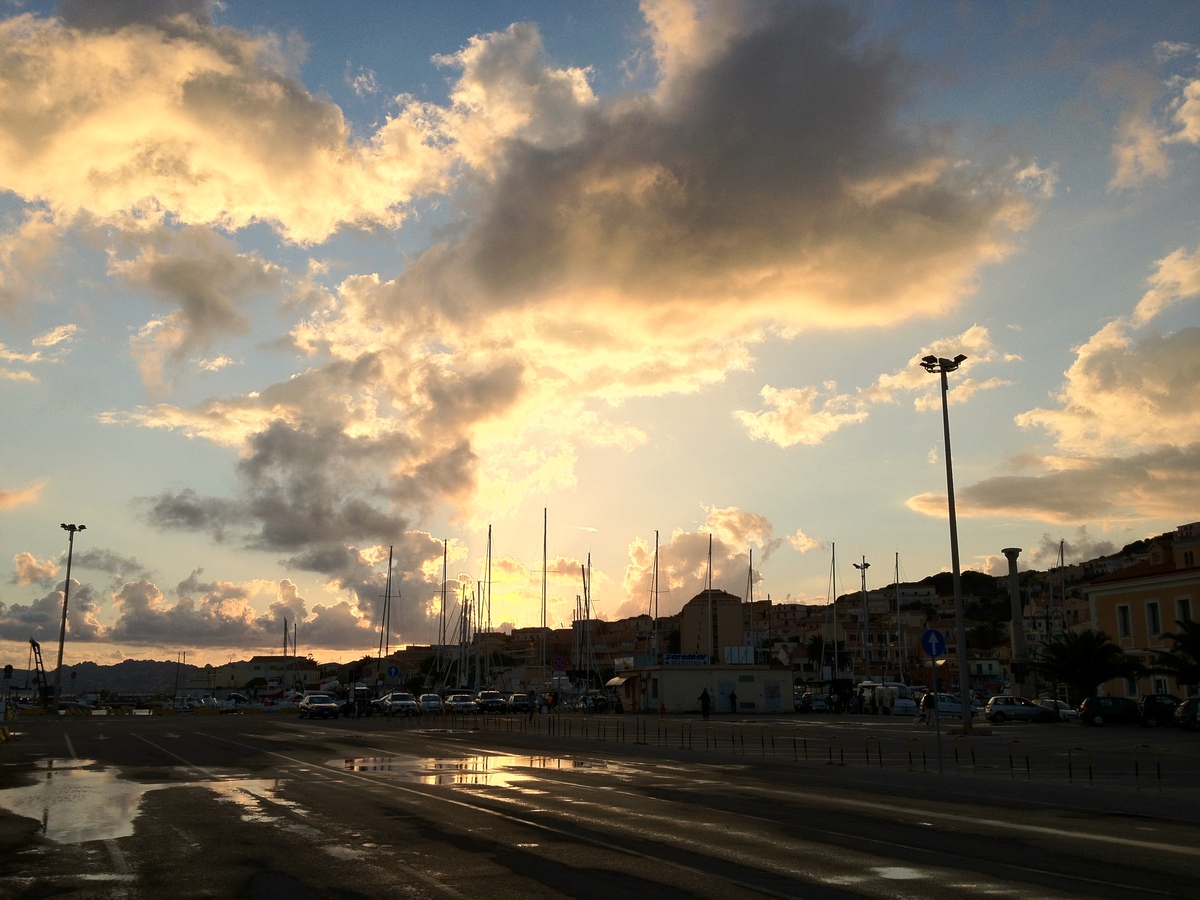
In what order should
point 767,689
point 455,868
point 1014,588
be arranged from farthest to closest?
point 1014,588 → point 767,689 → point 455,868

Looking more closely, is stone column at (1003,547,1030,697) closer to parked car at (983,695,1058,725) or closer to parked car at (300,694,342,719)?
parked car at (983,695,1058,725)

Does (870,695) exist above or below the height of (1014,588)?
below

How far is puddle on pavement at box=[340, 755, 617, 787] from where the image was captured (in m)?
22.4

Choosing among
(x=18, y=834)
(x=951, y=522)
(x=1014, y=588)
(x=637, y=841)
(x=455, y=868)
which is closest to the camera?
(x=455, y=868)

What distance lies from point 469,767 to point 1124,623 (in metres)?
52.2

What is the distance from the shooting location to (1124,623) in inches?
2525

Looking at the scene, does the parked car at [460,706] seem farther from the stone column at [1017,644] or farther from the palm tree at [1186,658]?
the palm tree at [1186,658]

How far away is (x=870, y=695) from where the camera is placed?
71875mm

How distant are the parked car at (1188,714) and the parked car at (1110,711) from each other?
4.44m

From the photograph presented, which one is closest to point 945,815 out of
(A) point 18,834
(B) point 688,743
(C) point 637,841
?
(C) point 637,841

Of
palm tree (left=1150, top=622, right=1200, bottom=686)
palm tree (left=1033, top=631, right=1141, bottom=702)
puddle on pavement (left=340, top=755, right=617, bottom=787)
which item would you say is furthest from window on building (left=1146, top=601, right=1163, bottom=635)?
puddle on pavement (left=340, top=755, right=617, bottom=787)

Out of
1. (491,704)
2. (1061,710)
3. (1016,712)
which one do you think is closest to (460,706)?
(491,704)

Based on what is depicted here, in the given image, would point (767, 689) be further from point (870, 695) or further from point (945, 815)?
point (945, 815)

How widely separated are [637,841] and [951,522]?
Result: 2878cm
